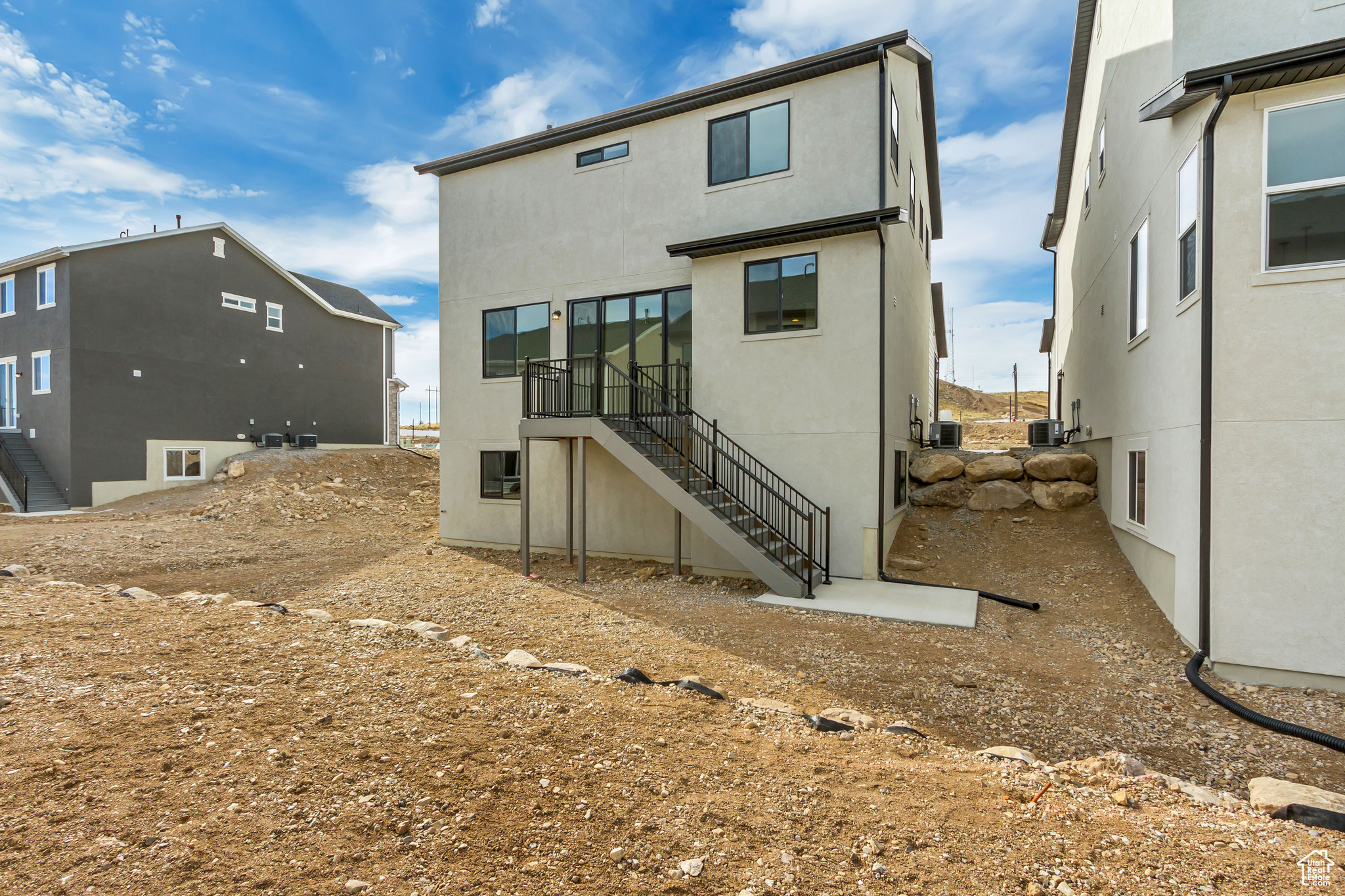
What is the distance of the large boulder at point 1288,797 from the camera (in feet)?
9.81

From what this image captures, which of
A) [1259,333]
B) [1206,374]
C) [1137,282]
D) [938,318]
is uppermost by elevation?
[938,318]

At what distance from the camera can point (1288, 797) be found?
309 cm

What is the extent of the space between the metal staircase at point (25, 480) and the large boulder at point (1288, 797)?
25.7 m

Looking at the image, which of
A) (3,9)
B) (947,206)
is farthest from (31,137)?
(947,206)

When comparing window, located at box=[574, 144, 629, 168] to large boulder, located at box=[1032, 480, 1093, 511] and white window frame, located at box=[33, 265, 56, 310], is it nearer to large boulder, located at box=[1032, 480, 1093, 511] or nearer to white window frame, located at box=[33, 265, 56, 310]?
large boulder, located at box=[1032, 480, 1093, 511]

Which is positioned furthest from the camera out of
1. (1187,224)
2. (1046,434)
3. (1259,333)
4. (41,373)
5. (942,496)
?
(41,373)

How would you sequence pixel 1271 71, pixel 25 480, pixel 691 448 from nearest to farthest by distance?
pixel 1271 71 < pixel 691 448 < pixel 25 480

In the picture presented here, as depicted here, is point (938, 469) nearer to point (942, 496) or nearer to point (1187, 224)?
point (942, 496)

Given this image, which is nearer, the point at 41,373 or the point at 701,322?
the point at 701,322

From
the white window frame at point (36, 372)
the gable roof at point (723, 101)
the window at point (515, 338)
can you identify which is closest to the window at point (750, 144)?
the gable roof at point (723, 101)

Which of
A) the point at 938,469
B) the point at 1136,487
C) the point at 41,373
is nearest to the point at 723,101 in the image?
the point at 938,469

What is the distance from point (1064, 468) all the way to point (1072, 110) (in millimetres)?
9501

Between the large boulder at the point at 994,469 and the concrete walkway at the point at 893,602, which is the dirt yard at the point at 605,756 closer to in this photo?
the concrete walkway at the point at 893,602

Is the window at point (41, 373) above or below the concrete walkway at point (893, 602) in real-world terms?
above
